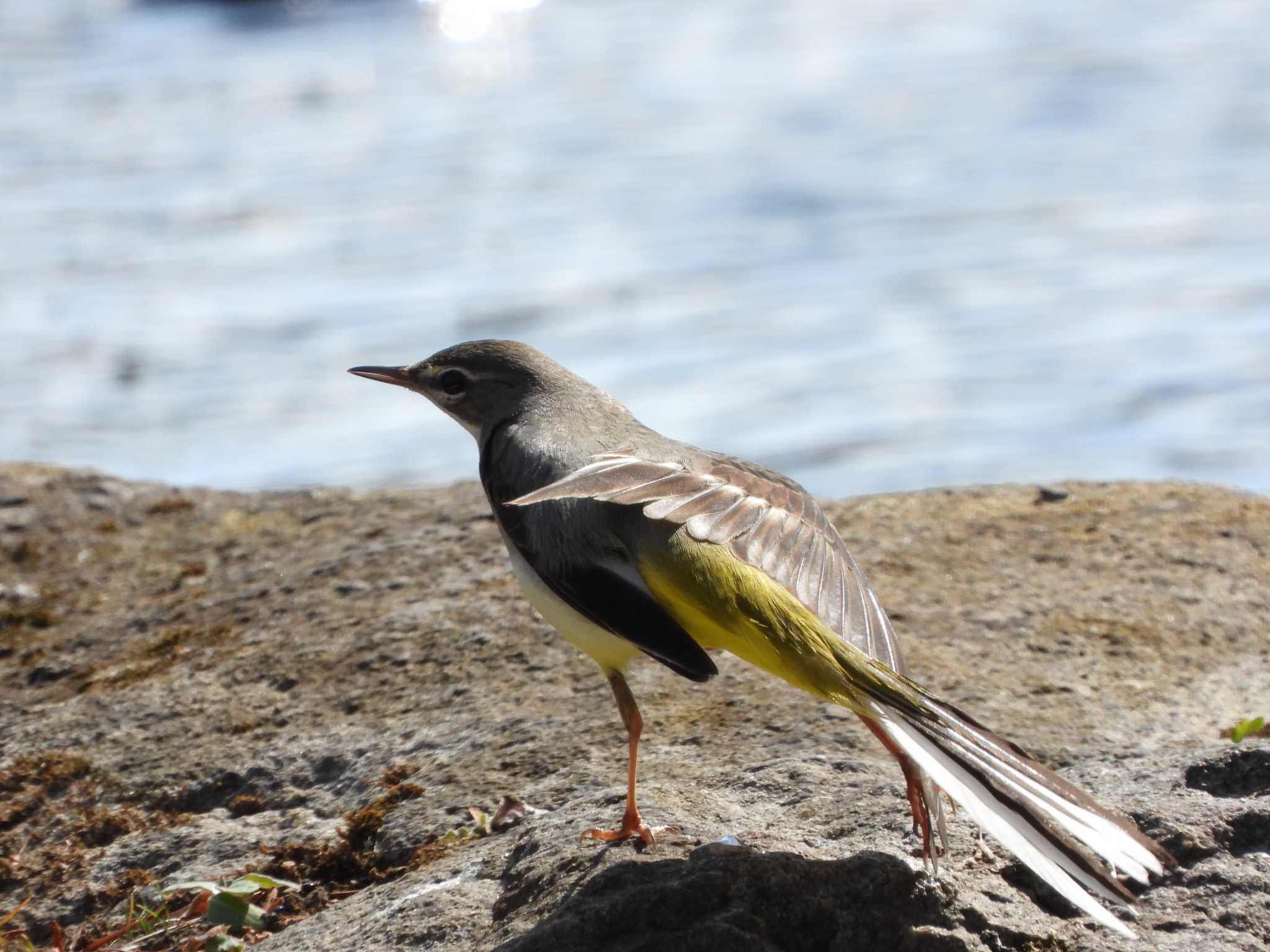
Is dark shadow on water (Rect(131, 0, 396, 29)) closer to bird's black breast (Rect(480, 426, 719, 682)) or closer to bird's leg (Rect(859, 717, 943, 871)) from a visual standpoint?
bird's black breast (Rect(480, 426, 719, 682))

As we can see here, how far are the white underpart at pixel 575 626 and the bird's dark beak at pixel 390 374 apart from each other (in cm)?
157

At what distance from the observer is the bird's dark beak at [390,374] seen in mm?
6113

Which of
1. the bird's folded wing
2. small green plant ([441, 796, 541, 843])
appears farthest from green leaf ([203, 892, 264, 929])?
the bird's folded wing

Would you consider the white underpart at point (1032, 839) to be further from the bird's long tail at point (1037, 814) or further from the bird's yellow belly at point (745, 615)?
the bird's yellow belly at point (745, 615)

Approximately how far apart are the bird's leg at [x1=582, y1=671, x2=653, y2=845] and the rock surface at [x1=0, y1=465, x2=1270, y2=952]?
79 millimetres

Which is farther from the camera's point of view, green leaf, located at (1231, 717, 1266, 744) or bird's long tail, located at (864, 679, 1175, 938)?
green leaf, located at (1231, 717, 1266, 744)

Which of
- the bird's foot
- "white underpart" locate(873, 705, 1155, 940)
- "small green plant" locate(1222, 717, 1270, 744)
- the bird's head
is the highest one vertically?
the bird's head

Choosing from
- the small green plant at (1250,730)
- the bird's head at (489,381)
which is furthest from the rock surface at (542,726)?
the bird's head at (489,381)

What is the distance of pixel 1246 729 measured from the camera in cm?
489

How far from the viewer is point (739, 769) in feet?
15.8

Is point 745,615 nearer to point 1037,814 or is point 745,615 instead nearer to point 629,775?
point 629,775

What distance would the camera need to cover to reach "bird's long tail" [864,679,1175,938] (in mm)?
3473

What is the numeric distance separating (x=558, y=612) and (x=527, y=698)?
1026 millimetres

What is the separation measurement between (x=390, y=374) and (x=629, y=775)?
2439 millimetres
